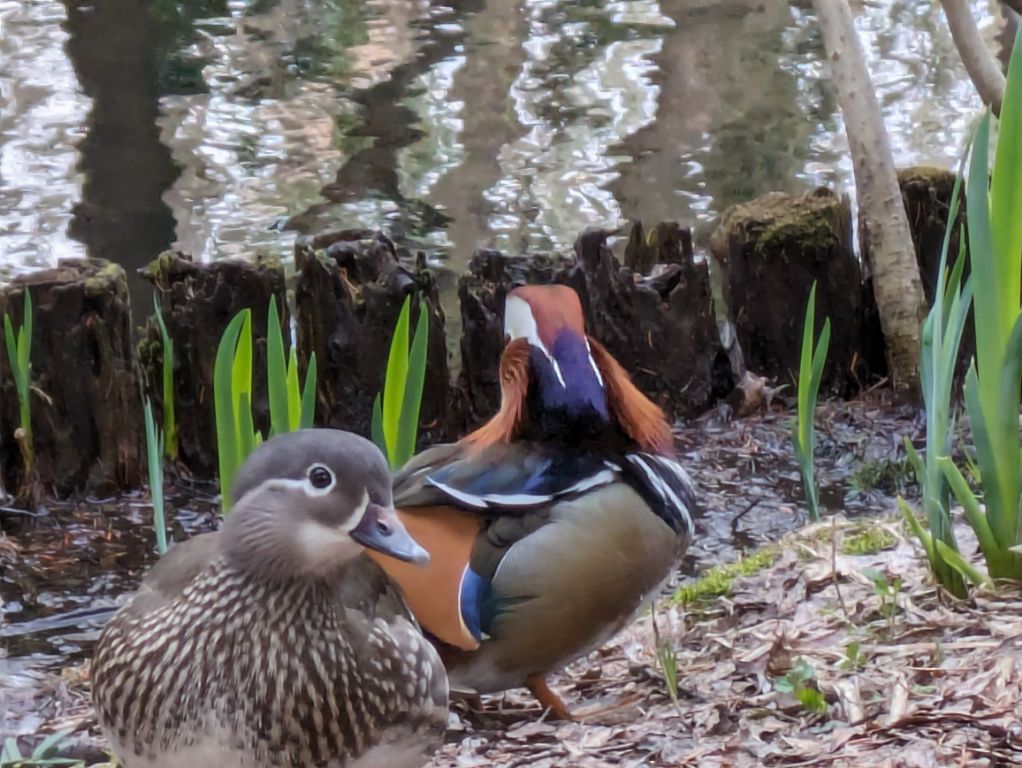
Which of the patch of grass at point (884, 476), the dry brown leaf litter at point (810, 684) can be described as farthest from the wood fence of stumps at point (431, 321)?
the dry brown leaf litter at point (810, 684)

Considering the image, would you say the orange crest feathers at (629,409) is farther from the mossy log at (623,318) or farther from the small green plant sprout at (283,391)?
the mossy log at (623,318)

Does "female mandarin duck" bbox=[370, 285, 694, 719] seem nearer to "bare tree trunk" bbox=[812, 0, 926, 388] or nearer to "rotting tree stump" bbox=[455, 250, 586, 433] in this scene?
"rotting tree stump" bbox=[455, 250, 586, 433]

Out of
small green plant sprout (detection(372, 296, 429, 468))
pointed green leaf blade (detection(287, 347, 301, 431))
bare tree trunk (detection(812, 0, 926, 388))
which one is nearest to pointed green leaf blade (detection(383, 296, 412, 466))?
small green plant sprout (detection(372, 296, 429, 468))

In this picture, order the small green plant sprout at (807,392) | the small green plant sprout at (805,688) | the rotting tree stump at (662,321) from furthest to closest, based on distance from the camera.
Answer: the rotting tree stump at (662,321) < the small green plant sprout at (807,392) < the small green plant sprout at (805,688)

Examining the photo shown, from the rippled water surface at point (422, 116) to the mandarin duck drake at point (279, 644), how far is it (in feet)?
15.8

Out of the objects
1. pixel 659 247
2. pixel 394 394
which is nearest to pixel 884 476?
pixel 659 247

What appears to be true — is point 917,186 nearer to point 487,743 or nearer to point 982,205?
point 982,205

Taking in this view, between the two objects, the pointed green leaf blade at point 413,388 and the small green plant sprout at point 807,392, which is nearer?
the pointed green leaf blade at point 413,388

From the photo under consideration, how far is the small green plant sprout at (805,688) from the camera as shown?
2.69 metres

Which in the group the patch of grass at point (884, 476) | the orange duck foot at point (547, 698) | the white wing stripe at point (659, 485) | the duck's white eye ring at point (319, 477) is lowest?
the patch of grass at point (884, 476)

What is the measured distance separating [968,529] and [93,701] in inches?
90.7

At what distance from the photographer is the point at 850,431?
16.7 ft

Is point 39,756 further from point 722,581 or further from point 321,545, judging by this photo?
point 722,581

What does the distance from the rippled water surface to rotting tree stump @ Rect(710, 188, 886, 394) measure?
2.36m
